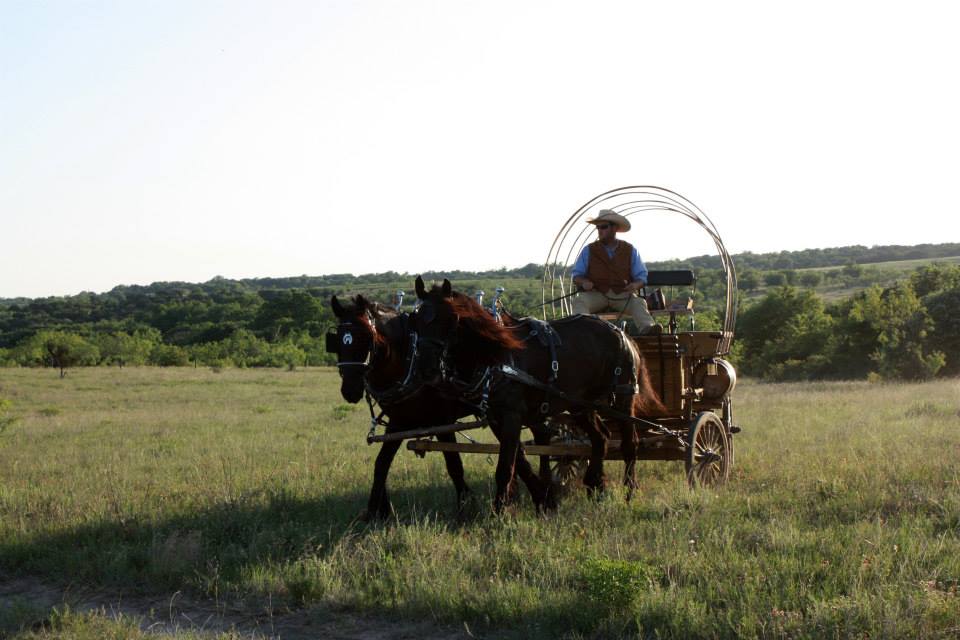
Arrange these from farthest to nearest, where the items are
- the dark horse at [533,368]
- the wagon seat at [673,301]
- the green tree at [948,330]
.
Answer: the green tree at [948,330]
the wagon seat at [673,301]
the dark horse at [533,368]

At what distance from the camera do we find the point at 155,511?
26.6 ft

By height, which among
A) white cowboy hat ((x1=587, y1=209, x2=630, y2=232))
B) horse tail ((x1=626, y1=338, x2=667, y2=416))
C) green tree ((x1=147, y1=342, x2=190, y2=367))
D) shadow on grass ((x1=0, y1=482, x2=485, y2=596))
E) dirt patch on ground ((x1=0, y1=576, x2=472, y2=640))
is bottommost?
green tree ((x1=147, y1=342, x2=190, y2=367))

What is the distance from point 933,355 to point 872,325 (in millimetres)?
4945

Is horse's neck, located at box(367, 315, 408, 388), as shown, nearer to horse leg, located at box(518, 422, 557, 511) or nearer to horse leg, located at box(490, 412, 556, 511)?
horse leg, located at box(490, 412, 556, 511)

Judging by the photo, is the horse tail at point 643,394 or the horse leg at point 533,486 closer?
the horse leg at point 533,486

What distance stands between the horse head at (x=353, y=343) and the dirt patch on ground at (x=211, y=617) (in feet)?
5.10

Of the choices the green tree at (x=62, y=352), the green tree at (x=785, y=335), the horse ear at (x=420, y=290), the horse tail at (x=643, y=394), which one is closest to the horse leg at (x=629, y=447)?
the horse tail at (x=643, y=394)

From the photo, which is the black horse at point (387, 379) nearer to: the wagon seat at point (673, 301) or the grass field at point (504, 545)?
the grass field at point (504, 545)

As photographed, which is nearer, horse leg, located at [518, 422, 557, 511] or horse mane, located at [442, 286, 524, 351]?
horse mane, located at [442, 286, 524, 351]

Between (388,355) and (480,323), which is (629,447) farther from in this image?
(388,355)

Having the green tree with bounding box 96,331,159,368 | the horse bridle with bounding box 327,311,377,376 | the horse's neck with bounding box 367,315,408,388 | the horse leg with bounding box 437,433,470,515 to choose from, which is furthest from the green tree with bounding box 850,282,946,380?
the green tree with bounding box 96,331,159,368

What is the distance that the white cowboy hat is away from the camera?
9.33 metres

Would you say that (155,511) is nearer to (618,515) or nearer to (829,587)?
(618,515)

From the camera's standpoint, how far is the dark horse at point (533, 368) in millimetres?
7043
